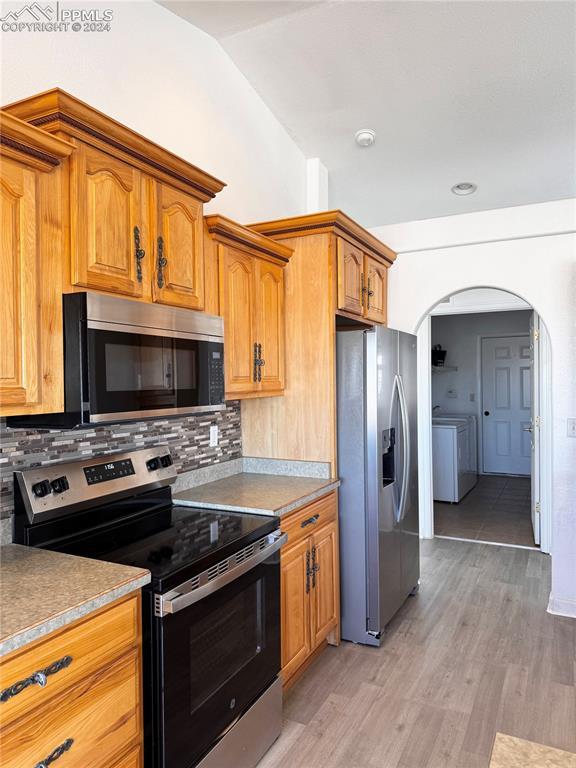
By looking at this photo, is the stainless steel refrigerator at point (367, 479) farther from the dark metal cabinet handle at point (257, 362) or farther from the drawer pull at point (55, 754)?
the drawer pull at point (55, 754)

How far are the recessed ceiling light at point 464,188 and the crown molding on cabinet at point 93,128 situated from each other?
10.1 ft

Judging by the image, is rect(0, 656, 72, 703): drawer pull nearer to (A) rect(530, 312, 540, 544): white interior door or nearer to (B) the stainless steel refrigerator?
(B) the stainless steel refrigerator

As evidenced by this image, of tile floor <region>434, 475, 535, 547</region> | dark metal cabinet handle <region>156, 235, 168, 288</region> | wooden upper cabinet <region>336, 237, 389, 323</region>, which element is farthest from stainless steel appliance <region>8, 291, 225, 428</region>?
tile floor <region>434, 475, 535, 547</region>

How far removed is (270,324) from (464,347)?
5.70 metres

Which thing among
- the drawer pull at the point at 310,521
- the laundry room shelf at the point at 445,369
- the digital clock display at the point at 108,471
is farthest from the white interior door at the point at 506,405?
the digital clock display at the point at 108,471

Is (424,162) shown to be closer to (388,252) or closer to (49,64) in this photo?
(388,252)

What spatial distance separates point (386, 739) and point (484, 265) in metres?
2.82

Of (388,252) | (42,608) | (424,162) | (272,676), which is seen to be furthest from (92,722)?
(424,162)

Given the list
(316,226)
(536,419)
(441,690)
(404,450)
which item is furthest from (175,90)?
(536,419)

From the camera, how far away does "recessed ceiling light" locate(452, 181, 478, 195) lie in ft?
14.5

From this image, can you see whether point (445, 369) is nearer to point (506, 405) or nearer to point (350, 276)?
point (506, 405)

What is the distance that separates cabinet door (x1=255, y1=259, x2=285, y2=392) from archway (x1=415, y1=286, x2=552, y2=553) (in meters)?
1.35

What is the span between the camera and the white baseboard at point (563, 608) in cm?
322

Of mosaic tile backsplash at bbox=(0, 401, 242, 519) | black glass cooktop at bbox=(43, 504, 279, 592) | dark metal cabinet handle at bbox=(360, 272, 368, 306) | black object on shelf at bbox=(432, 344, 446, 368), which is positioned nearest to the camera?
black glass cooktop at bbox=(43, 504, 279, 592)
